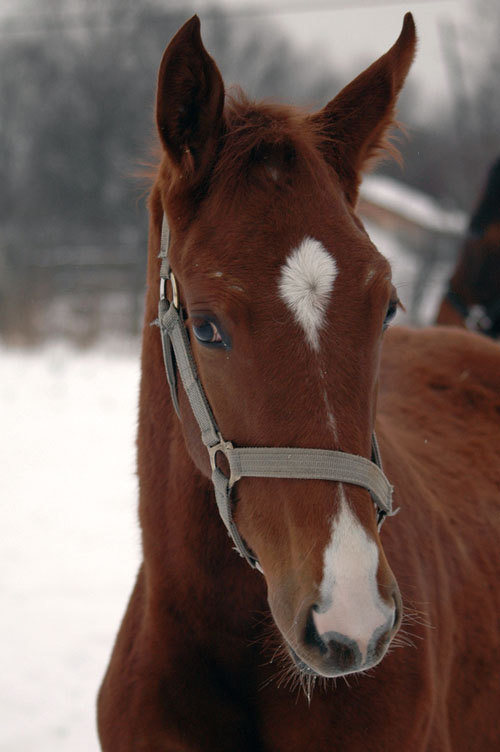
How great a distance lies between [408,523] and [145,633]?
96cm

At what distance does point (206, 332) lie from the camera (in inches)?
70.0

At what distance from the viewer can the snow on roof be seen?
82.4 feet

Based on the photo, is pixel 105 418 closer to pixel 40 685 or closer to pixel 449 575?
pixel 40 685

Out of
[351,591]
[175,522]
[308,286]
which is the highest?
[308,286]

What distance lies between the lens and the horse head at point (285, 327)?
1489mm

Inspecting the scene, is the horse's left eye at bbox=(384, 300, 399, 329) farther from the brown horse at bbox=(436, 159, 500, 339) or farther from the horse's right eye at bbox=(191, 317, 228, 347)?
the brown horse at bbox=(436, 159, 500, 339)

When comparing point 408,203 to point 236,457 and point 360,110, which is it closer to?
point 360,110

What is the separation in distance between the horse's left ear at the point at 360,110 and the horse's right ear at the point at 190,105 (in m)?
0.35

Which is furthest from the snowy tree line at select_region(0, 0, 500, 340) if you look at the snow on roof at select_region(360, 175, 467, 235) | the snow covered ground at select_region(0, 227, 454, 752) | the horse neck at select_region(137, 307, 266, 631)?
the horse neck at select_region(137, 307, 266, 631)

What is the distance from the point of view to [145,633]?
2238mm

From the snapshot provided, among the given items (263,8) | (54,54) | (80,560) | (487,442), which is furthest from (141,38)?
(487,442)

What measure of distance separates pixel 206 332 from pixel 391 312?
1.75 feet

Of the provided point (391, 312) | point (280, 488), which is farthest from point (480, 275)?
point (280, 488)

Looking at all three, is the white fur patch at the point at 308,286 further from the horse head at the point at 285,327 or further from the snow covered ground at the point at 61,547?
the snow covered ground at the point at 61,547
